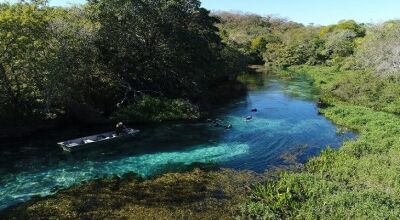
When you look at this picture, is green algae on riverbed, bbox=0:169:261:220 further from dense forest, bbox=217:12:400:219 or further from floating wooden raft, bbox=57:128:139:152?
floating wooden raft, bbox=57:128:139:152

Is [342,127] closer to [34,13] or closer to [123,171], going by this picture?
[123,171]

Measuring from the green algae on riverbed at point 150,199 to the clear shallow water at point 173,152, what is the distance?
5.06 feet

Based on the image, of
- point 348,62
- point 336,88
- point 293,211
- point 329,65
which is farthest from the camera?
point 329,65

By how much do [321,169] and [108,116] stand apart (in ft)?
74.4

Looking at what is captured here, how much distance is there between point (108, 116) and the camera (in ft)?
124

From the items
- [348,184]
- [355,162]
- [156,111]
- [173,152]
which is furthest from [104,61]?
[348,184]

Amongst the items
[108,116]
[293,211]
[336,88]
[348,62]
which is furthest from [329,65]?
[293,211]

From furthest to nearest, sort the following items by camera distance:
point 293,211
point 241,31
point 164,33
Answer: point 241,31, point 164,33, point 293,211

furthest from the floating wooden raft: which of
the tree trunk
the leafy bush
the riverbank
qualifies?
the riverbank

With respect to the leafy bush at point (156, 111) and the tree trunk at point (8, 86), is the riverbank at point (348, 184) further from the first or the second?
the tree trunk at point (8, 86)

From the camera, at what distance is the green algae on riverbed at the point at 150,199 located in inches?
688

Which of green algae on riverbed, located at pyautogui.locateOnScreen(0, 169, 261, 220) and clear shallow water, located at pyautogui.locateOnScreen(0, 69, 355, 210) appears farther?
clear shallow water, located at pyautogui.locateOnScreen(0, 69, 355, 210)

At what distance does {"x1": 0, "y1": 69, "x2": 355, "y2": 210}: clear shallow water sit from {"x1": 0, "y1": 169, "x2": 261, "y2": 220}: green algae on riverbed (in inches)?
60.7

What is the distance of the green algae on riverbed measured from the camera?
17469 mm
